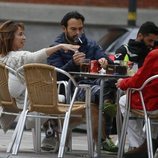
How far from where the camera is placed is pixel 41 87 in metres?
9.18

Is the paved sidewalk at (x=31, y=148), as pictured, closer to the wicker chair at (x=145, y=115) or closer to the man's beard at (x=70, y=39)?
the wicker chair at (x=145, y=115)

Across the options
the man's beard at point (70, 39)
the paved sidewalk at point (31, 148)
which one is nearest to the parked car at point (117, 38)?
the paved sidewalk at point (31, 148)

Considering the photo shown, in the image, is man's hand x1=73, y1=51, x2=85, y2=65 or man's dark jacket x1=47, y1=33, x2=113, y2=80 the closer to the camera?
man's hand x1=73, y1=51, x2=85, y2=65

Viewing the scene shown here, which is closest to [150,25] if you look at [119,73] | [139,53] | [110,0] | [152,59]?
[139,53]

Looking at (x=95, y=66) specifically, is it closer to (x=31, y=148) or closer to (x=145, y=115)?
(x=145, y=115)

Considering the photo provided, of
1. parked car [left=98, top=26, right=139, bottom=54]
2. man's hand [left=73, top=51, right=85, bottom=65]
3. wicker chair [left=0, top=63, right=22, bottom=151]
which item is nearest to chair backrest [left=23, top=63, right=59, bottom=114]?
wicker chair [left=0, top=63, right=22, bottom=151]

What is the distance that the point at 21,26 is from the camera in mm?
10070

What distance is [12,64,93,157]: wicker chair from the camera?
905 centimetres

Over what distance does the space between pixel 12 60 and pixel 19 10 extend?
15.2 meters

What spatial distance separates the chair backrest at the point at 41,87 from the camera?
9062mm

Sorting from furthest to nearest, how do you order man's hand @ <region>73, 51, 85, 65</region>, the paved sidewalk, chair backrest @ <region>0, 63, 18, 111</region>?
man's hand @ <region>73, 51, 85, 65</region> → chair backrest @ <region>0, 63, 18, 111</region> → the paved sidewalk

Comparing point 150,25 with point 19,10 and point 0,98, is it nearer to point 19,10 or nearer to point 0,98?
point 0,98

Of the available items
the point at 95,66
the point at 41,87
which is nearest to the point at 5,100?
the point at 41,87

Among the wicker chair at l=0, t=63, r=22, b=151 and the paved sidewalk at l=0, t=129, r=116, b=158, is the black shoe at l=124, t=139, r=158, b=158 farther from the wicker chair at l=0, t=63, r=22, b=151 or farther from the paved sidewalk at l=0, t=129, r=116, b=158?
the wicker chair at l=0, t=63, r=22, b=151
